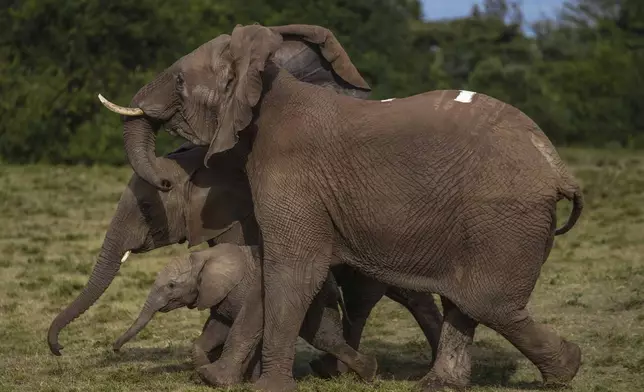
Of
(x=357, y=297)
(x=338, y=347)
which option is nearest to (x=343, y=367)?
(x=338, y=347)

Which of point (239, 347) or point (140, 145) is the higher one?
point (140, 145)

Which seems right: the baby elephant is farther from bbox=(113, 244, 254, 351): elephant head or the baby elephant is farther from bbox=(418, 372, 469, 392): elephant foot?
bbox=(418, 372, 469, 392): elephant foot

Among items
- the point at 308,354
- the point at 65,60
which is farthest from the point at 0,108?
the point at 308,354

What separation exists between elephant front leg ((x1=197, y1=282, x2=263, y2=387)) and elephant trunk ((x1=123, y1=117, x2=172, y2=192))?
1.06 meters

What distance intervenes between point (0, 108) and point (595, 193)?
41.1 ft

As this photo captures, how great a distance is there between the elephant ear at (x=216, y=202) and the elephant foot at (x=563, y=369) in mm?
2250

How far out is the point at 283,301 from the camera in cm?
817

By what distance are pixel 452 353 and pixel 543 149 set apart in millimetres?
1319

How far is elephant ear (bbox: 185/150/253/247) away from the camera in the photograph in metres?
9.16

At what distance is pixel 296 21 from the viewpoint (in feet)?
108

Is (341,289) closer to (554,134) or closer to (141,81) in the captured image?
(141,81)

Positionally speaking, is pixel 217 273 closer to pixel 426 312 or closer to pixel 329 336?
pixel 329 336

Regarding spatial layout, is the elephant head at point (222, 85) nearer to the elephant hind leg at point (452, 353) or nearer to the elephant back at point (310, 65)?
the elephant back at point (310, 65)

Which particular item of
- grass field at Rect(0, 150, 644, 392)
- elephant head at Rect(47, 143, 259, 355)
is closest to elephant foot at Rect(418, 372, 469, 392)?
grass field at Rect(0, 150, 644, 392)
